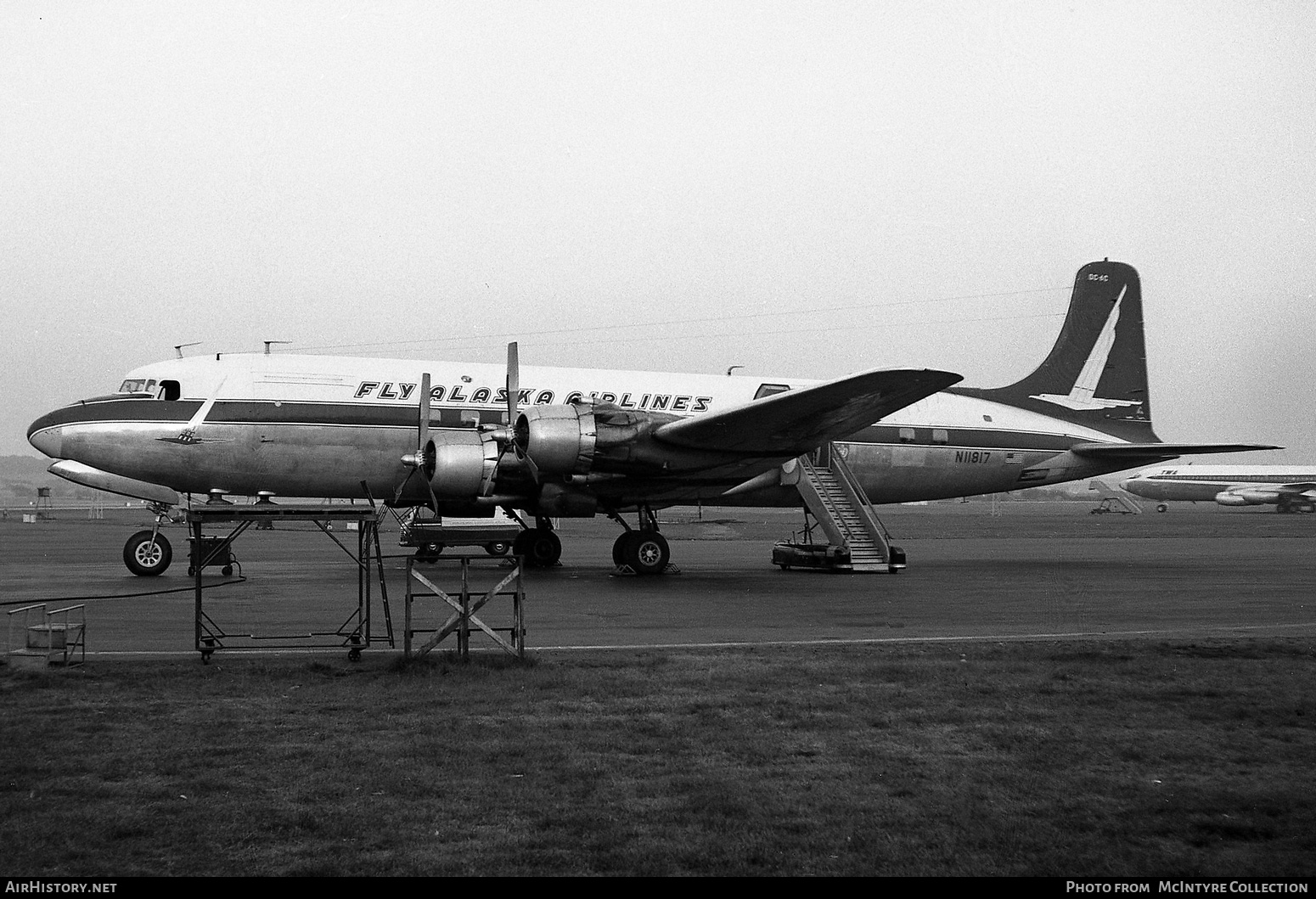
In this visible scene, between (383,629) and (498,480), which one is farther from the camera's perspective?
(498,480)

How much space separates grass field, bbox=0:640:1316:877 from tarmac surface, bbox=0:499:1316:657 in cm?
208

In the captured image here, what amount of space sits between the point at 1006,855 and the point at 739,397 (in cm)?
1868

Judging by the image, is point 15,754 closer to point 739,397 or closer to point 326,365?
point 326,365

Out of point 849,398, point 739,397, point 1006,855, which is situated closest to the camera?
point 1006,855

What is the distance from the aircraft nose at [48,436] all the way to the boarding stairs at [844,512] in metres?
14.5

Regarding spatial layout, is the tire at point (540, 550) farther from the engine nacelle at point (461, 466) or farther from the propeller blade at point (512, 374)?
the engine nacelle at point (461, 466)

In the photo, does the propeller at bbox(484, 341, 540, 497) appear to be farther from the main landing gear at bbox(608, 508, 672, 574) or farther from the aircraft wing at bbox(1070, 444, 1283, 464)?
the aircraft wing at bbox(1070, 444, 1283, 464)

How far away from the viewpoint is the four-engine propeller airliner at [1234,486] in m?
82.5

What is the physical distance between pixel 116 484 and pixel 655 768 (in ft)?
69.4

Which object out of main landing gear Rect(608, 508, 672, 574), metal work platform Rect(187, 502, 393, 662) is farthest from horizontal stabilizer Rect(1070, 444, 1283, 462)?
metal work platform Rect(187, 502, 393, 662)

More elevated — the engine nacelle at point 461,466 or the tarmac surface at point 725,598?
the engine nacelle at point 461,466

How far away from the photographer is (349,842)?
16.6ft

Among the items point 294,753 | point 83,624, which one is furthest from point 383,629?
point 294,753

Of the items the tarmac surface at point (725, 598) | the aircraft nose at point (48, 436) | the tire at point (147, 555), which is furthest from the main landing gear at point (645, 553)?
the aircraft nose at point (48, 436)
